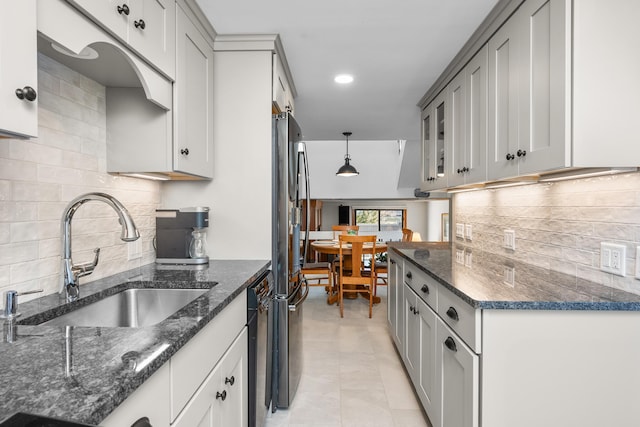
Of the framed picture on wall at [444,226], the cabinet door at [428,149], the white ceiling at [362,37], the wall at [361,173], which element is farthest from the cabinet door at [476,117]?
the framed picture on wall at [444,226]

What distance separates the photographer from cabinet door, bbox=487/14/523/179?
66.9 inches

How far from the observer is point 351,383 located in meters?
2.55

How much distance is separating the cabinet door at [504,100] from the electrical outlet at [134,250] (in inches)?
74.7

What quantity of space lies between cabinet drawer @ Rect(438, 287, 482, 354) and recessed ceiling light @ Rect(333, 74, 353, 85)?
5.84 feet

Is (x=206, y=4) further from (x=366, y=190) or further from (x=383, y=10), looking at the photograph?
(x=366, y=190)

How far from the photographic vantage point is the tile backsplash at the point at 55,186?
1187mm

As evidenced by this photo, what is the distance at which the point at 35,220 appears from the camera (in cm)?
127

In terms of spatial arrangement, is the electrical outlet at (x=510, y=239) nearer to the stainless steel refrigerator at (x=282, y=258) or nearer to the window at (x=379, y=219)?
the stainless steel refrigerator at (x=282, y=258)

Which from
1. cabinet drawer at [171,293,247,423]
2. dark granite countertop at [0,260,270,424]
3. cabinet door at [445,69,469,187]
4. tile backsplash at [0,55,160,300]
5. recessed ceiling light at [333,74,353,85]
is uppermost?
recessed ceiling light at [333,74,353,85]

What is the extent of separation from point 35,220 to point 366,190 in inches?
240

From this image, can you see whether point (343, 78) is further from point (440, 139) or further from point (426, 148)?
point (426, 148)

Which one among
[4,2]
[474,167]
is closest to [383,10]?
[474,167]

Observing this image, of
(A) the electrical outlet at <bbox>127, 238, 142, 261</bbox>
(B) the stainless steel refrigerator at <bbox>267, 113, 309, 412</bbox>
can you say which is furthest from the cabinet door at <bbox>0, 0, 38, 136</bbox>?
(B) the stainless steel refrigerator at <bbox>267, 113, 309, 412</bbox>

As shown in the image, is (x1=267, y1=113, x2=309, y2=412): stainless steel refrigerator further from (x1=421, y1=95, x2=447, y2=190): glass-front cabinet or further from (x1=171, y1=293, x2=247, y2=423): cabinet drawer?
(x1=421, y1=95, x2=447, y2=190): glass-front cabinet
